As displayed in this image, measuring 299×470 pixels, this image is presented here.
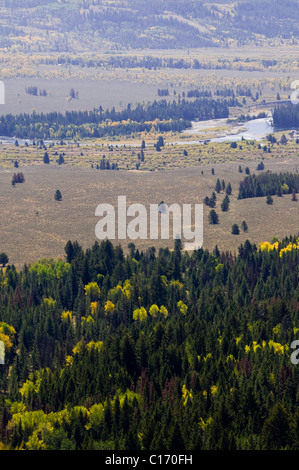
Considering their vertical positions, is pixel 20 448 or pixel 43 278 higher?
pixel 43 278

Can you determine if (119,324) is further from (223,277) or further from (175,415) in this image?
(175,415)

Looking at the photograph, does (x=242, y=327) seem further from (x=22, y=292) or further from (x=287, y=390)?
(x=22, y=292)

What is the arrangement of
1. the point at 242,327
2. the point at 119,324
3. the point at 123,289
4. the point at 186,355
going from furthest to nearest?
the point at 123,289, the point at 119,324, the point at 242,327, the point at 186,355

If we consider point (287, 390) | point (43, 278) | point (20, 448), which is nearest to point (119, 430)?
point (20, 448)

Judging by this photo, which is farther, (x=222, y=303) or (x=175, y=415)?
(x=222, y=303)

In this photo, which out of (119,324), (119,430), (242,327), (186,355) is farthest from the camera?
(119,324)

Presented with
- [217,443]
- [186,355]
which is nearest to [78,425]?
[217,443]
